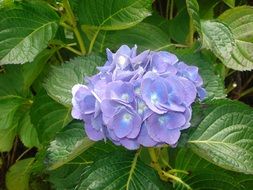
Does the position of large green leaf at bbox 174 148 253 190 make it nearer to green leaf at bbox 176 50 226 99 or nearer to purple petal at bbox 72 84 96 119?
green leaf at bbox 176 50 226 99

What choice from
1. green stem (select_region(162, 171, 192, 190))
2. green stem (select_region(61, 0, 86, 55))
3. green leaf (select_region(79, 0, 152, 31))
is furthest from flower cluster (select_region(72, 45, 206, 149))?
green stem (select_region(61, 0, 86, 55))

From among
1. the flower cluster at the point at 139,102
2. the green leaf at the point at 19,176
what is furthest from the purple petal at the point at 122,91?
the green leaf at the point at 19,176

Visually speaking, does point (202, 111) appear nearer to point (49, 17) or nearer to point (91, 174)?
point (91, 174)

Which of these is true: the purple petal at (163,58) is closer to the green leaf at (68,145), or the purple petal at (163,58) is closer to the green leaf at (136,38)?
the green leaf at (68,145)

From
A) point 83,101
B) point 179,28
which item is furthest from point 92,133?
point 179,28

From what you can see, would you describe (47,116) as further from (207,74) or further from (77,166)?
(207,74)
